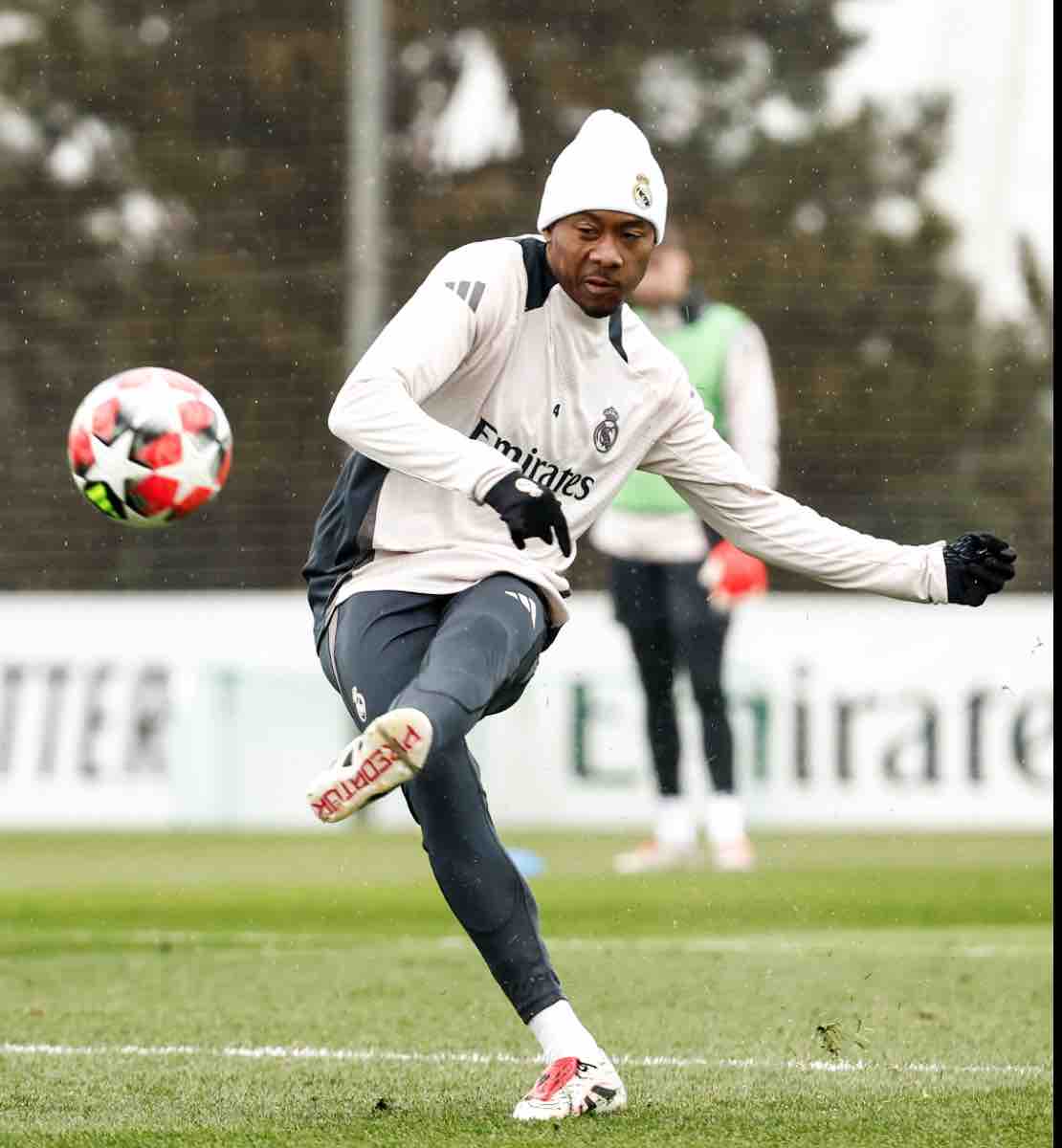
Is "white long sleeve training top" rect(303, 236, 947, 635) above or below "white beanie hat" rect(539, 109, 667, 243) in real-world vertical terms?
below

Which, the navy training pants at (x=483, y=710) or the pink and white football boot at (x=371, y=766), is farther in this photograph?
the navy training pants at (x=483, y=710)

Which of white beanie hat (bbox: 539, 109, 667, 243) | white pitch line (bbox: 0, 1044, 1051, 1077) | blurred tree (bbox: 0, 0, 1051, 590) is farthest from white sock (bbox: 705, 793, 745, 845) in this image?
white beanie hat (bbox: 539, 109, 667, 243)

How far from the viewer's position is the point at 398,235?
18.0 metres

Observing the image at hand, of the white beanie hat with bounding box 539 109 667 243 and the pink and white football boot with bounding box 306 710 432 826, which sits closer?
the pink and white football boot with bounding box 306 710 432 826

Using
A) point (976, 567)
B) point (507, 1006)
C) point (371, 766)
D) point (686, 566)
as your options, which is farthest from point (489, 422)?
point (686, 566)

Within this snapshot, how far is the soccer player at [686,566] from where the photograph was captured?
9.77 metres

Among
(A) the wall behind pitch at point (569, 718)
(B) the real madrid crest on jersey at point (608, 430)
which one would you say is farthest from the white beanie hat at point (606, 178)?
(A) the wall behind pitch at point (569, 718)

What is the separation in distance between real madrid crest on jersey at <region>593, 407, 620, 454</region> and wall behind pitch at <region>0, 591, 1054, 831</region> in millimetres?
7981

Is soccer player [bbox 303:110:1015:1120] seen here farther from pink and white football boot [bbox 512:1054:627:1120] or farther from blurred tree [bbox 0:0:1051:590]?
blurred tree [bbox 0:0:1051:590]

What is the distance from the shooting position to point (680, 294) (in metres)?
9.84

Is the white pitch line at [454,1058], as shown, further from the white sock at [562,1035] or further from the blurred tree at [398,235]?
the blurred tree at [398,235]

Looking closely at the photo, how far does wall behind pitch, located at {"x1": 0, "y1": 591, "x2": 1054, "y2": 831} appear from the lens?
13711 mm

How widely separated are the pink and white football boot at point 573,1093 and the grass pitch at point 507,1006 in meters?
0.05

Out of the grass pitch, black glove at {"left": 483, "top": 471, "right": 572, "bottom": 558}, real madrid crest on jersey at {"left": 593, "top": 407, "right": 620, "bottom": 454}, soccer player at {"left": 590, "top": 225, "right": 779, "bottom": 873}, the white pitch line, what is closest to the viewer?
black glove at {"left": 483, "top": 471, "right": 572, "bottom": 558}
